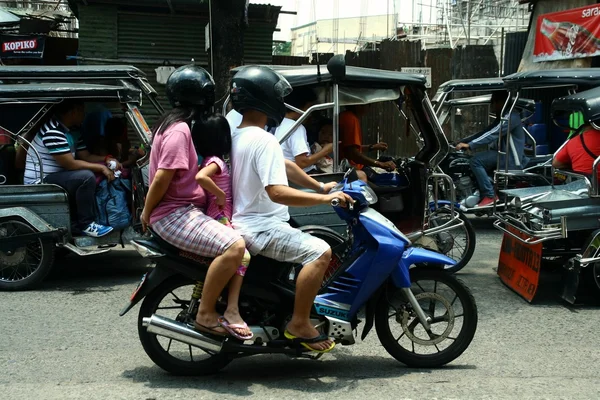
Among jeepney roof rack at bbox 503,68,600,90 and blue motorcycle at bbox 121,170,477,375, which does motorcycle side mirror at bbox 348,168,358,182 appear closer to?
blue motorcycle at bbox 121,170,477,375

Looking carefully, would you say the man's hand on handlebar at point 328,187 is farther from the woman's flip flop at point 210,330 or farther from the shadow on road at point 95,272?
the shadow on road at point 95,272

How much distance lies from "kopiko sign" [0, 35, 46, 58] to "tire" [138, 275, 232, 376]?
13.6m

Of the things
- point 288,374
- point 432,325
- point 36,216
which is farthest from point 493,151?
point 288,374

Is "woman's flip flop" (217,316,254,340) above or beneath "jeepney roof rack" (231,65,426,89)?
beneath

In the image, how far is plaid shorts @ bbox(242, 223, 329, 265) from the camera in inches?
170

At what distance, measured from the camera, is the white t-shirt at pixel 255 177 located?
Answer: 13.9 ft

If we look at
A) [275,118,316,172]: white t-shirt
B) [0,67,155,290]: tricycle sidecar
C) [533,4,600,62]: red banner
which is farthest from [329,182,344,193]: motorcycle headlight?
[533,4,600,62]: red banner

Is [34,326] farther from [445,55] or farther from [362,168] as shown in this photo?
[445,55]

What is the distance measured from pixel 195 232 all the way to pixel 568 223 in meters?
3.48

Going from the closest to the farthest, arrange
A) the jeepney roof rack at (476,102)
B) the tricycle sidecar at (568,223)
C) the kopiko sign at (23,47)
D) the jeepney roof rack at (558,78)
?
the tricycle sidecar at (568,223)
the jeepney roof rack at (558,78)
the jeepney roof rack at (476,102)
the kopiko sign at (23,47)

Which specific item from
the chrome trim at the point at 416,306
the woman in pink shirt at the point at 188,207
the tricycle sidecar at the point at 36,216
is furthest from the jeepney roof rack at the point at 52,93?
the chrome trim at the point at 416,306

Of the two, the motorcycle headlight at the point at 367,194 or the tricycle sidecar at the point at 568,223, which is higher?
the motorcycle headlight at the point at 367,194

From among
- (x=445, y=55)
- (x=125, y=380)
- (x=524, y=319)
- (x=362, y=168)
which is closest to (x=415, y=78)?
(x=362, y=168)

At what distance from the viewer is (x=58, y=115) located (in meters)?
7.29
